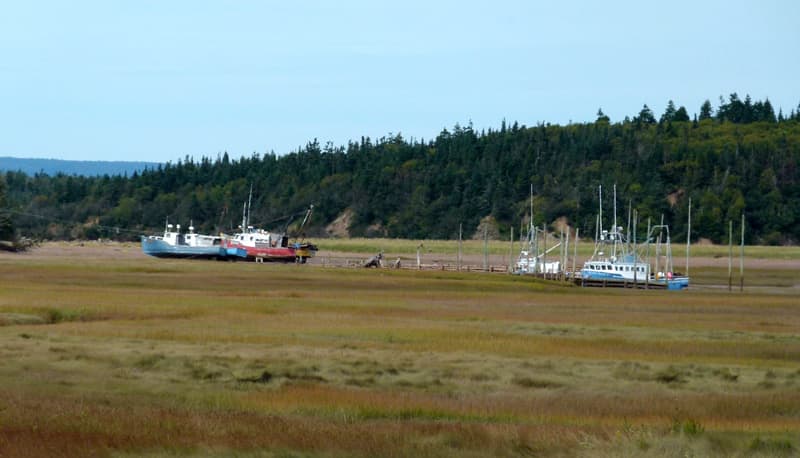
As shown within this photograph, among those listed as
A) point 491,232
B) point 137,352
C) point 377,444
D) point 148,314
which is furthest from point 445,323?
point 491,232

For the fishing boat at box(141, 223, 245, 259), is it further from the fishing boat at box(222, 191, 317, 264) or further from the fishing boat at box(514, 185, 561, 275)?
the fishing boat at box(514, 185, 561, 275)

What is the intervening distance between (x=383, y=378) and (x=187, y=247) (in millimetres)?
99852

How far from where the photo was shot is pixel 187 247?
129625 millimetres

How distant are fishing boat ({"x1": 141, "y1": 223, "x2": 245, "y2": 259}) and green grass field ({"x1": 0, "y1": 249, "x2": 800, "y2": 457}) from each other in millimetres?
65286

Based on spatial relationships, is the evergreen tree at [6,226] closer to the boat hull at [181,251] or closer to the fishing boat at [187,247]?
the fishing boat at [187,247]

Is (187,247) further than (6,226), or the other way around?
(187,247)

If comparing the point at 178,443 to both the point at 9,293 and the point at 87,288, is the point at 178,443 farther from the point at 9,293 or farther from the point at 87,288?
the point at 87,288

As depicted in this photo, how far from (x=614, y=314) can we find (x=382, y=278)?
1308 inches

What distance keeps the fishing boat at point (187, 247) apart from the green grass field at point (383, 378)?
65286mm

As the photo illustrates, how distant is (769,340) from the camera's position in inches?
1768

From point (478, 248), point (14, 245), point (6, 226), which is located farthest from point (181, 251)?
point (478, 248)

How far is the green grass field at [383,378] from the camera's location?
2250cm

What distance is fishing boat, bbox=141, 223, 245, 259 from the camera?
5039 inches

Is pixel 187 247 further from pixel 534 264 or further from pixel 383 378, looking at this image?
pixel 383 378
